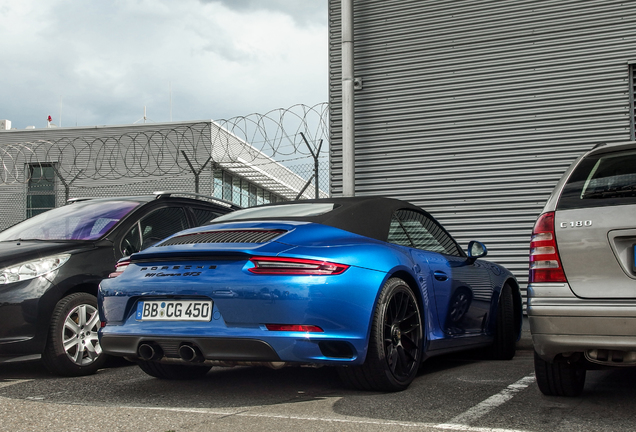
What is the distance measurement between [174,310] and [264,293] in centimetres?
59

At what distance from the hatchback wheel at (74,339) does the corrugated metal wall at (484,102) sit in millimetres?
5078

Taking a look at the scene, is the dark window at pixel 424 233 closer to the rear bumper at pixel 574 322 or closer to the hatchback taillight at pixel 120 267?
the rear bumper at pixel 574 322

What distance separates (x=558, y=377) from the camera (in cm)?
386

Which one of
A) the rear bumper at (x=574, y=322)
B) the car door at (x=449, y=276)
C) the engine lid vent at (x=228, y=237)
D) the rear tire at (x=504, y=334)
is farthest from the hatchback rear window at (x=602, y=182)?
the rear tire at (x=504, y=334)

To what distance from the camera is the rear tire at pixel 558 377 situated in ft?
12.6

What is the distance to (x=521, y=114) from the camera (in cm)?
903

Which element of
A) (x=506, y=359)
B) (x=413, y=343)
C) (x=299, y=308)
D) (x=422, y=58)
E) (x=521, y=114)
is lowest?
(x=506, y=359)

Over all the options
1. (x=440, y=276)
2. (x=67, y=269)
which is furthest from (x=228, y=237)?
(x=67, y=269)

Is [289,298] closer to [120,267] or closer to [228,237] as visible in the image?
[228,237]

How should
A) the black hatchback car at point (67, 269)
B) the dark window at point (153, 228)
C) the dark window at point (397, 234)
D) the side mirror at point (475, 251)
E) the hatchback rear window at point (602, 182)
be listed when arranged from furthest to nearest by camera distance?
the dark window at point (153, 228) → the side mirror at point (475, 251) → the black hatchback car at point (67, 269) → the dark window at point (397, 234) → the hatchback rear window at point (602, 182)

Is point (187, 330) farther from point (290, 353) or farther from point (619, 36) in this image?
point (619, 36)

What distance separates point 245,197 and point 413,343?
22036 millimetres

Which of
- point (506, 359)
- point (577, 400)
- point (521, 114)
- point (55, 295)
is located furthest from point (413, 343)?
point (521, 114)

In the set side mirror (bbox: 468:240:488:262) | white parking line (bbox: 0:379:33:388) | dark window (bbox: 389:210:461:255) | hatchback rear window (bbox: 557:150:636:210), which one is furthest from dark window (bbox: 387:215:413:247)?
white parking line (bbox: 0:379:33:388)
